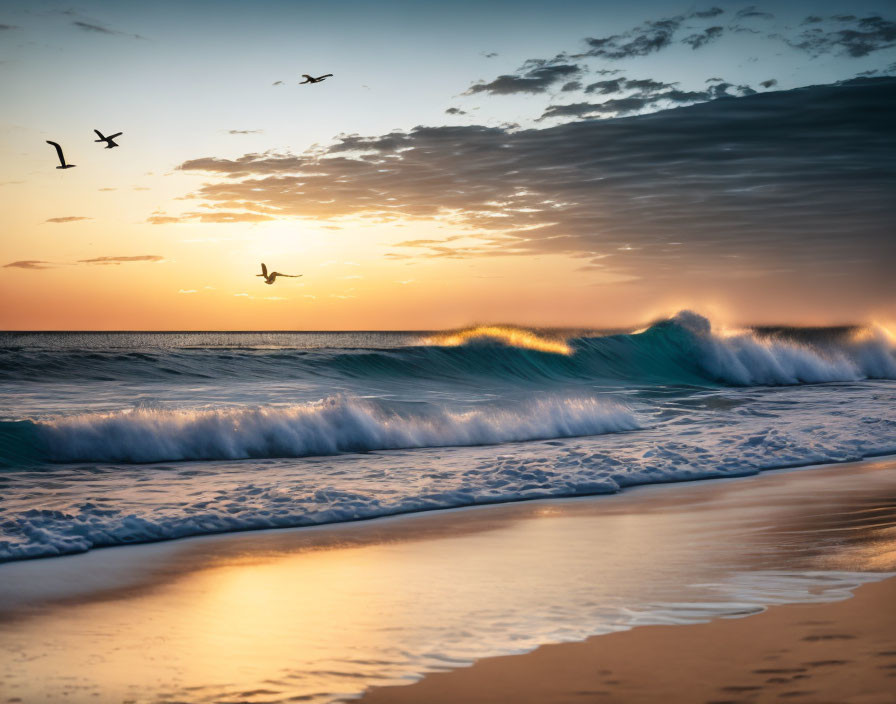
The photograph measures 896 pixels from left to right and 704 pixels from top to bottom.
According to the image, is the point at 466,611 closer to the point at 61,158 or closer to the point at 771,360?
the point at 61,158

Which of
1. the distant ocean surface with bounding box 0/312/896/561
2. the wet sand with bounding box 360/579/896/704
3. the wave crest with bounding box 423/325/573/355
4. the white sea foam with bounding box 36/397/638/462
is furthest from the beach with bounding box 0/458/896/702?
the wave crest with bounding box 423/325/573/355

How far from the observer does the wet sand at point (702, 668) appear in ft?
11.5

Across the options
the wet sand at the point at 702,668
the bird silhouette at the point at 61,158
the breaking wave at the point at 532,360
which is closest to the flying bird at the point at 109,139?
the bird silhouette at the point at 61,158

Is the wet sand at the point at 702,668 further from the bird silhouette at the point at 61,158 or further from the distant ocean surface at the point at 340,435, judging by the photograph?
the bird silhouette at the point at 61,158

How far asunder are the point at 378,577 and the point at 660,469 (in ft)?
19.8

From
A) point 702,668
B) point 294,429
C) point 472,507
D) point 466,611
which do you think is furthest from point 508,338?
point 702,668

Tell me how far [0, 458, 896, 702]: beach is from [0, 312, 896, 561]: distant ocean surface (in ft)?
2.95

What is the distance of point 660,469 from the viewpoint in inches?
427

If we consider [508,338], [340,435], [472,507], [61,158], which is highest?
[61,158]

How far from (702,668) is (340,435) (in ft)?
33.0

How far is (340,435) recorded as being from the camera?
13.4m

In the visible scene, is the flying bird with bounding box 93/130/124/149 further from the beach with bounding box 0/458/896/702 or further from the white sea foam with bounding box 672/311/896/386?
the white sea foam with bounding box 672/311/896/386

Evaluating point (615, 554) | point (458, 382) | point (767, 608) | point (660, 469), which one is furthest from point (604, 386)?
point (767, 608)

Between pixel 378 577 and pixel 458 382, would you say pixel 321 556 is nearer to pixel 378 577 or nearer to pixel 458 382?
pixel 378 577
